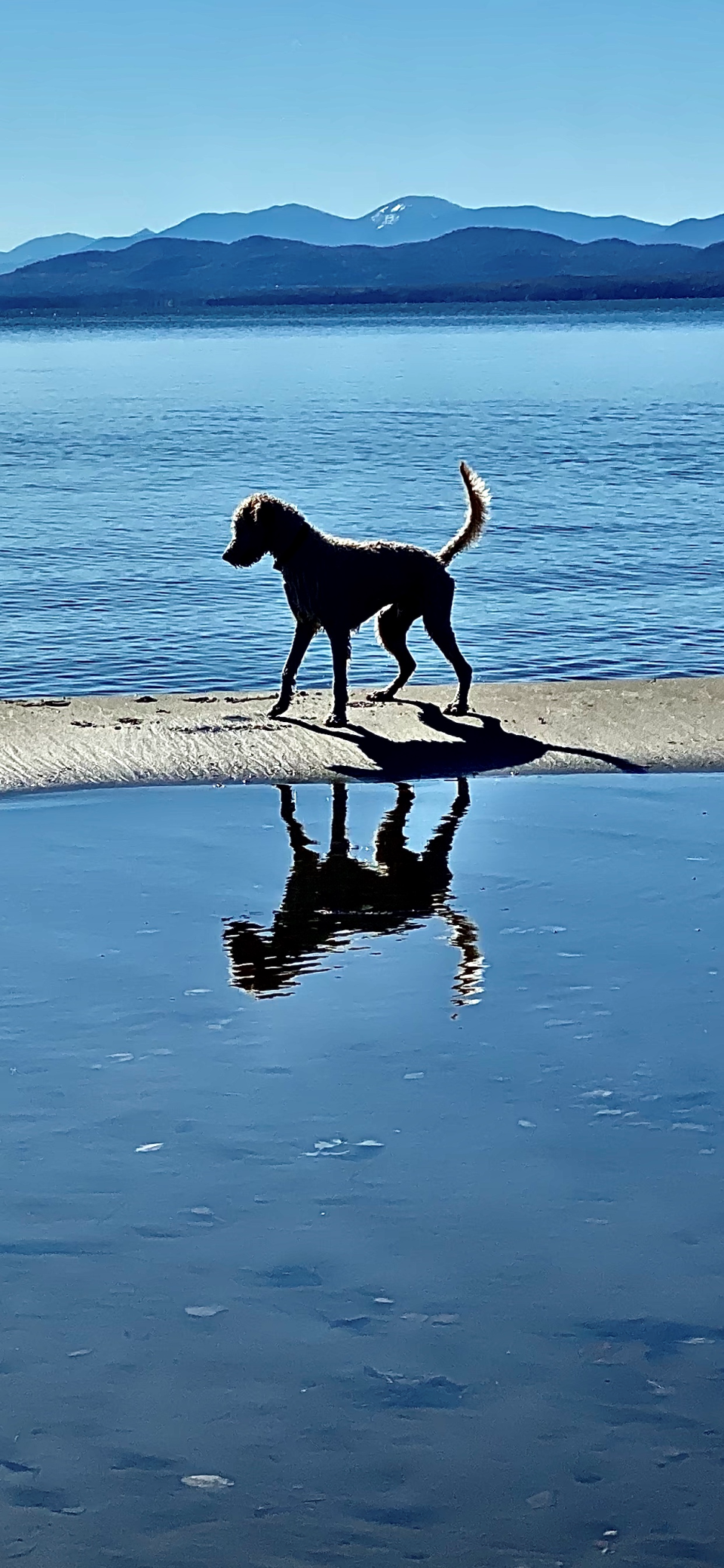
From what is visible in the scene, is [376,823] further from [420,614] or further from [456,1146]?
[456,1146]

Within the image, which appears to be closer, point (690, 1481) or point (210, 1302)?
point (690, 1481)

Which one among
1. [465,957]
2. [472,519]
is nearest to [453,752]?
[472,519]

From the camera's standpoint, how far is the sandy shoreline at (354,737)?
9211mm

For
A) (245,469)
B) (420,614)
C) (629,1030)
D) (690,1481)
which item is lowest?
(690,1481)

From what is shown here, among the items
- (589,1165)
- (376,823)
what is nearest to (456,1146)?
(589,1165)

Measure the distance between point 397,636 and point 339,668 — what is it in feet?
2.23

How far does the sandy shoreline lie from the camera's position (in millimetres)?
9211

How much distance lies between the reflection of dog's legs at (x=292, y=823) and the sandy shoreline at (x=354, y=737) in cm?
24

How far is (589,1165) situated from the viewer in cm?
481

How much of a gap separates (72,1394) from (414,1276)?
2.89ft

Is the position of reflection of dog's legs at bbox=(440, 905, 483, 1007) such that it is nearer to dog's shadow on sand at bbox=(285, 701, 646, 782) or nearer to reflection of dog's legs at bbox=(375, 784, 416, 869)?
reflection of dog's legs at bbox=(375, 784, 416, 869)

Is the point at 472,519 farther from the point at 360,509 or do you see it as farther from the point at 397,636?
the point at 360,509

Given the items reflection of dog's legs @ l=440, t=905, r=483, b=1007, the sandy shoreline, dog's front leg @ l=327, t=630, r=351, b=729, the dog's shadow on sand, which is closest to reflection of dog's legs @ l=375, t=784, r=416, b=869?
the dog's shadow on sand

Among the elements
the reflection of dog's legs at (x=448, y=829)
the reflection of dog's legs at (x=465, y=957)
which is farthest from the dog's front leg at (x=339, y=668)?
the reflection of dog's legs at (x=465, y=957)
